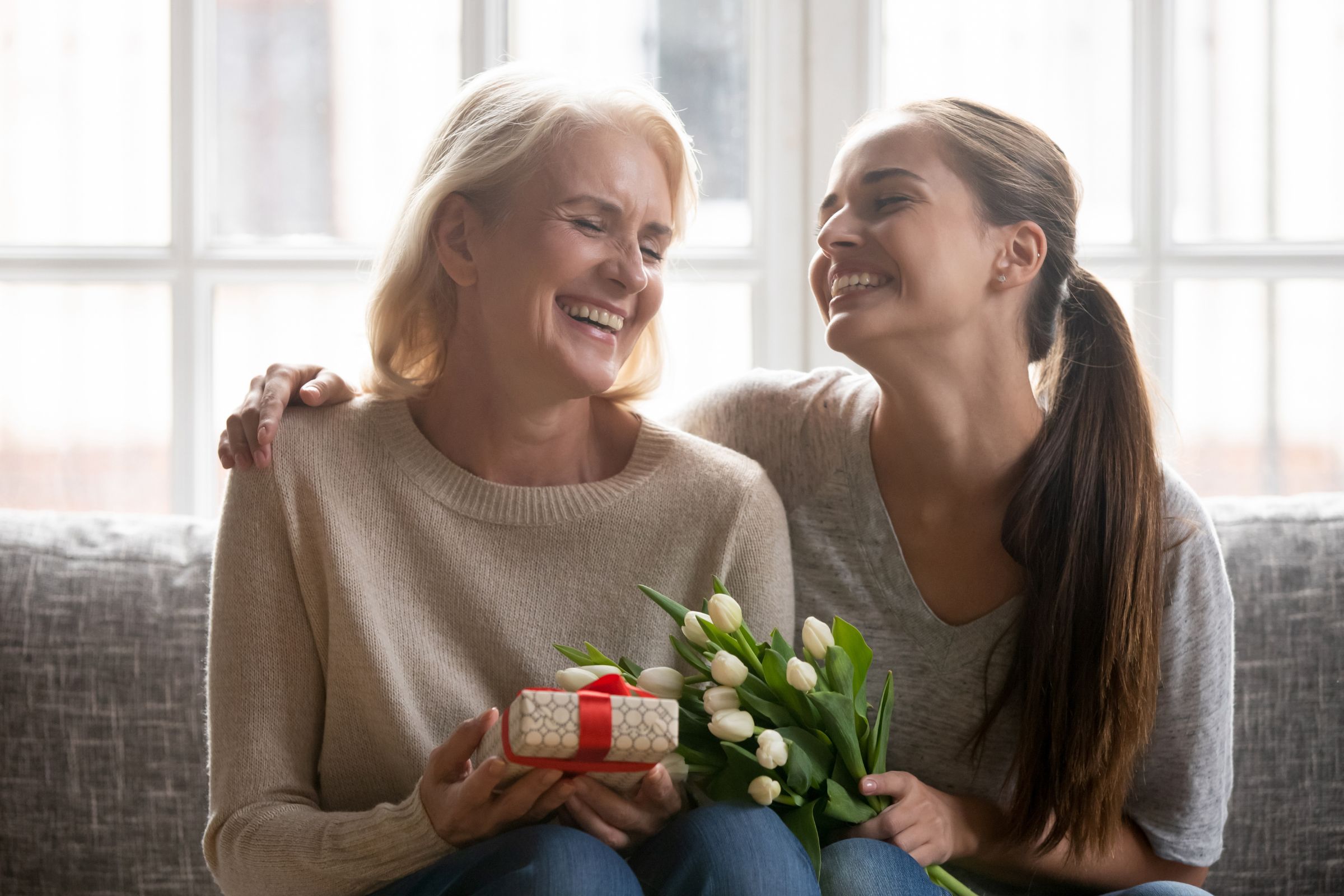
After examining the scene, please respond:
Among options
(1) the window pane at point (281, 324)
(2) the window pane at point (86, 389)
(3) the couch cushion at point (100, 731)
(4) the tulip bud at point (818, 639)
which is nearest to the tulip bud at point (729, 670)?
(4) the tulip bud at point (818, 639)

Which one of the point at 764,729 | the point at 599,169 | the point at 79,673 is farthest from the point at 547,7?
the point at 764,729

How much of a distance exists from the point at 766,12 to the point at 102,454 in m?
1.53

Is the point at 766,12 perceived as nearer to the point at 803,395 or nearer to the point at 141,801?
the point at 803,395

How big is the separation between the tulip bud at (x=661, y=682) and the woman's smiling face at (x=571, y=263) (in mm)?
384

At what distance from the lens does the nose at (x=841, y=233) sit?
4.90 ft

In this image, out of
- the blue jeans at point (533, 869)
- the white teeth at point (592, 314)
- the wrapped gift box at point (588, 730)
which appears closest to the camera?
the wrapped gift box at point (588, 730)

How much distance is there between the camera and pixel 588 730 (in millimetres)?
979

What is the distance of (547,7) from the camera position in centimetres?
226

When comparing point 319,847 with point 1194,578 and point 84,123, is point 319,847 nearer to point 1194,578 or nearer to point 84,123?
point 1194,578

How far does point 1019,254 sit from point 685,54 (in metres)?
0.99

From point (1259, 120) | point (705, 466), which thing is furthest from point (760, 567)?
point (1259, 120)

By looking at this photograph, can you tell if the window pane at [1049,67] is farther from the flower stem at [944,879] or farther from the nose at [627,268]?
the flower stem at [944,879]

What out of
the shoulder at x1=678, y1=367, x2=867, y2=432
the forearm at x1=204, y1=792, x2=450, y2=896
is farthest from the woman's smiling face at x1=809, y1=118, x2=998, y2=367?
the forearm at x1=204, y1=792, x2=450, y2=896

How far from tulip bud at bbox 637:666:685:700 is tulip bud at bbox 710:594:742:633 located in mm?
71
